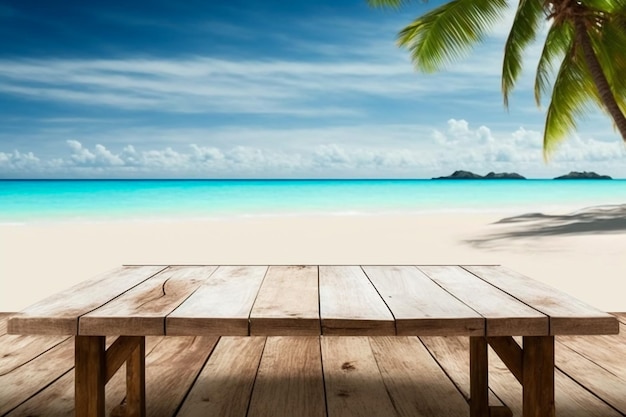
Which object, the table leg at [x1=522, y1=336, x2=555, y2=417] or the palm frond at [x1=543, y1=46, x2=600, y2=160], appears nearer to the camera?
the table leg at [x1=522, y1=336, x2=555, y2=417]

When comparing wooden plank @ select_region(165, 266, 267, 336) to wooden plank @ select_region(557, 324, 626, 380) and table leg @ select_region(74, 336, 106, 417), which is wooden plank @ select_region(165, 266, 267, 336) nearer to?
table leg @ select_region(74, 336, 106, 417)

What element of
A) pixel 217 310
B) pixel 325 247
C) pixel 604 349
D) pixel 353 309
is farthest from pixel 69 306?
pixel 325 247

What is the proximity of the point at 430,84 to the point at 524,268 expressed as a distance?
34.2m

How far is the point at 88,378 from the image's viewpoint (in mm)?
1418

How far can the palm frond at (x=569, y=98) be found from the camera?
6.39 meters

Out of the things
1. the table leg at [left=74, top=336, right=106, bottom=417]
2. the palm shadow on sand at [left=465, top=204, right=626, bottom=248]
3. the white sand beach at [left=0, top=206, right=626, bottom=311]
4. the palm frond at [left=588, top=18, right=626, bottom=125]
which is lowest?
the white sand beach at [left=0, top=206, right=626, bottom=311]

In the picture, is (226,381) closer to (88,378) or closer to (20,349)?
(88,378)

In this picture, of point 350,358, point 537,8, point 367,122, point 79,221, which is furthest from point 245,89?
point 350,358

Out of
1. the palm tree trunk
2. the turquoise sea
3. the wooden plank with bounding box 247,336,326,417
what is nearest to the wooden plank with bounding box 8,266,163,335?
the wooden plank with bounding box 247,336,326,417

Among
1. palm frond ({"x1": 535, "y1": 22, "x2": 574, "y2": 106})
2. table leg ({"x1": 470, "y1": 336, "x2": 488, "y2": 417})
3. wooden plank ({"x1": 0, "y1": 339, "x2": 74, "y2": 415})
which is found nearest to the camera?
table leg ({"x1": 470, "y1": 336, "x2": 488, "y2": 417})

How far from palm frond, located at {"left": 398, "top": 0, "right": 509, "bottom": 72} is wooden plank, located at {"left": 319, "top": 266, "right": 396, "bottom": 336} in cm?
481

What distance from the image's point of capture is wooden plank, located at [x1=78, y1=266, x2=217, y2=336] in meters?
1.27

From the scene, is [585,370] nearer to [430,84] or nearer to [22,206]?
[22,206]

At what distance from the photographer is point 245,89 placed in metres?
39.3
